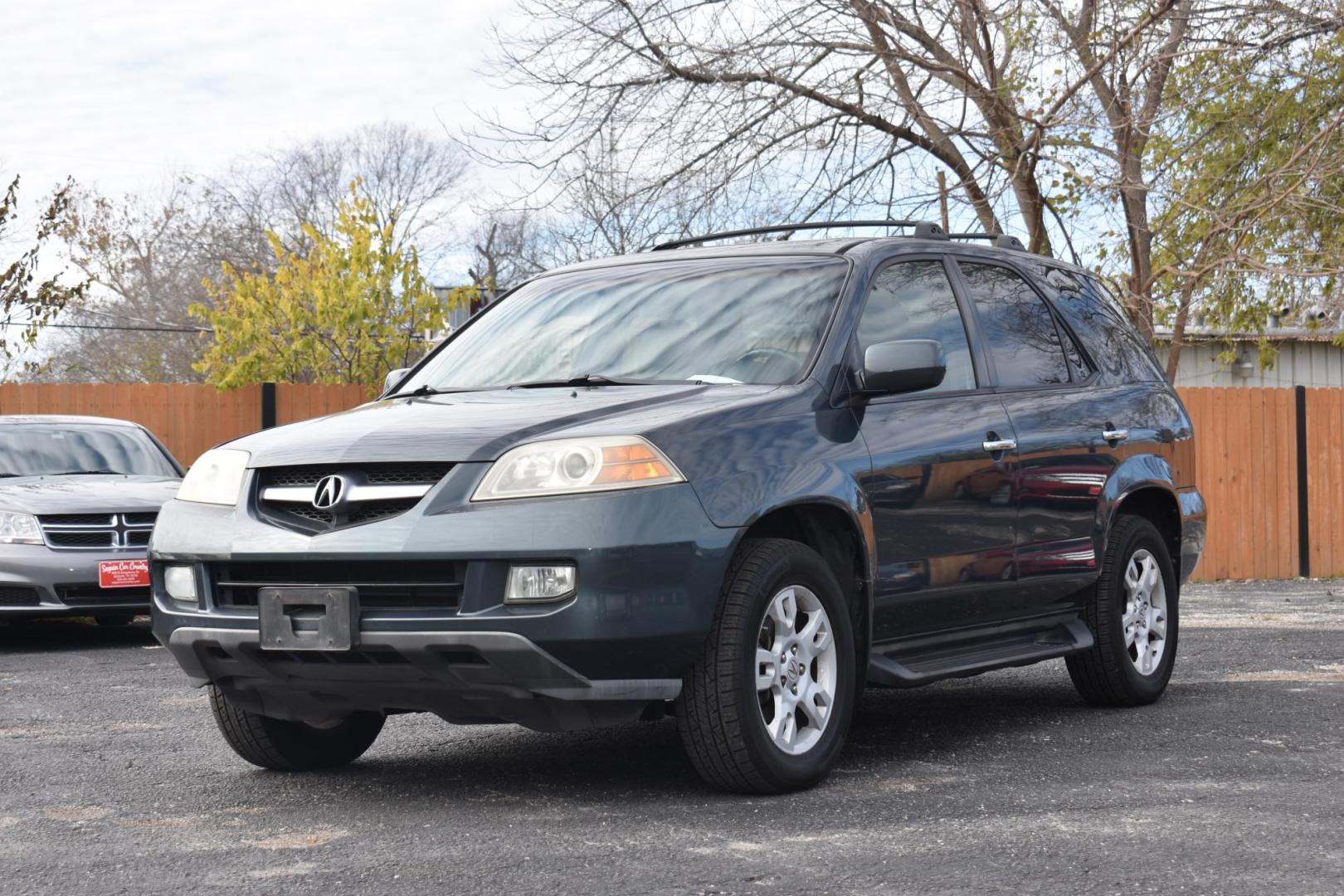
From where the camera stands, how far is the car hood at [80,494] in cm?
1049

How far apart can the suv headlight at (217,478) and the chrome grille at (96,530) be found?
17.2 ft

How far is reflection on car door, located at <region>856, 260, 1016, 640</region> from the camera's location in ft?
19.1

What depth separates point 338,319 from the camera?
55.7ft

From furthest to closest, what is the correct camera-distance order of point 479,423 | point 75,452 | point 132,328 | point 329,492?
1. point 132,328
2. point 75,452
3. point 479,423
4. point 329,492

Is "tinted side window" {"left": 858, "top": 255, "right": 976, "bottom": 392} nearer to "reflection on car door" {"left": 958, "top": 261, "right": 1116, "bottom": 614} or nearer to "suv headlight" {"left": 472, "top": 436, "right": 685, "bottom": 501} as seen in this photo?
"reflection on car door" {"left": 958, "top": 261, "right": 1116, "bottom": 614}

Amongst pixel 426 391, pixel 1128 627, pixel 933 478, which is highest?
pixel 426 391

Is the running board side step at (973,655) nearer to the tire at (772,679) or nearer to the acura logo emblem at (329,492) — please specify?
the tire at (772,679)

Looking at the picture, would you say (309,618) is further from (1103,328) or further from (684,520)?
(1103,328)

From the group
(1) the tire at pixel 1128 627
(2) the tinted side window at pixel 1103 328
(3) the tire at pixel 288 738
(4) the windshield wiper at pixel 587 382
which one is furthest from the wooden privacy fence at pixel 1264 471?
(4) the windshield wiper at pixel 587 382

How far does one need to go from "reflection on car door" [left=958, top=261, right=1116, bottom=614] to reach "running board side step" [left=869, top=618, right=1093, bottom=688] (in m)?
0.12

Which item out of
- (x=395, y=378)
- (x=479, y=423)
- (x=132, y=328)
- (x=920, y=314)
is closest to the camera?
(x=479, y=423)

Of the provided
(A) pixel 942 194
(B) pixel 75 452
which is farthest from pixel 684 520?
(A) pixel 942 194

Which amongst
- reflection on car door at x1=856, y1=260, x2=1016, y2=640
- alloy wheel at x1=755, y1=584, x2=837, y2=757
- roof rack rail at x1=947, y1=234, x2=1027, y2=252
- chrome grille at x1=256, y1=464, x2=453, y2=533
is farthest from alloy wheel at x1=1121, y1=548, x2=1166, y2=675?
chrome grille at x1=256, y1=464, x2=453, y2=533

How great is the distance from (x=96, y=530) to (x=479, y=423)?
621cm
